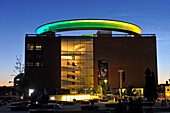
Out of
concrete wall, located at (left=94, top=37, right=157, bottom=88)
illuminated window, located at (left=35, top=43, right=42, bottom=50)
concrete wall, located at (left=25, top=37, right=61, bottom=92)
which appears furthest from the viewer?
illuminated window, located at (left=35, top=43, right=42, bottom=50)

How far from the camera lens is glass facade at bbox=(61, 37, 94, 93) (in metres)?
78.9

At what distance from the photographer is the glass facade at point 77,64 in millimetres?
78938

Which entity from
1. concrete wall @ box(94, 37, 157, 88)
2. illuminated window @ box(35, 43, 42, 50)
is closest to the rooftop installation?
concrete wall @ box(94, 37, 157, 88)

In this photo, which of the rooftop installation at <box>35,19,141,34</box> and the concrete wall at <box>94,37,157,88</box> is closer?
the concrete wall at <box>94,37,157,88</box>

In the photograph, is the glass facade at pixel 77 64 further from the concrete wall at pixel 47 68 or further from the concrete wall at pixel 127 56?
the concrete wall at pixel 127 56

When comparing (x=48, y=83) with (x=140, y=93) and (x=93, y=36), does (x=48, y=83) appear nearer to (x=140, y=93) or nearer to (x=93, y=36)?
(x=93, y=36)

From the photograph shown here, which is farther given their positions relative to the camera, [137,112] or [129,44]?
[129,44]

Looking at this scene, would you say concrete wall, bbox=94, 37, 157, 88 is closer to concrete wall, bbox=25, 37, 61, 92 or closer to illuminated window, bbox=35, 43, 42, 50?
concrete wall, bbox=25, 37, 61, 92

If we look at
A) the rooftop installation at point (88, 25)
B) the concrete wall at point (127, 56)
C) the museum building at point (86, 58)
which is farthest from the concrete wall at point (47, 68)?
the concrete wall at point (127, 56)

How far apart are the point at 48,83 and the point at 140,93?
83.2 ft

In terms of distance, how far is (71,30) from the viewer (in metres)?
83.2

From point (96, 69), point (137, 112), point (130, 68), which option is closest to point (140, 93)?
point (130, 68)

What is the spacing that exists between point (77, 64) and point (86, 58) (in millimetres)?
3007

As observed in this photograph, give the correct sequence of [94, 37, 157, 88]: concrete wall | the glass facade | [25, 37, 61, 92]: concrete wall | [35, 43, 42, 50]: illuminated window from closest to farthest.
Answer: [25, 37, 61, 92]: concrete wall → the glass facade → [94, 37, 157, 88]: concrete wall → [35, 43, 42, 50]: illuminated window
